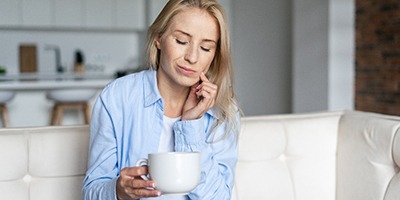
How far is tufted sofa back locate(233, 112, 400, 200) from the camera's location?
1594mm

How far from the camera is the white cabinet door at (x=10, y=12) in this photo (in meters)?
5.64

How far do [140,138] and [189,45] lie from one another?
25 cm

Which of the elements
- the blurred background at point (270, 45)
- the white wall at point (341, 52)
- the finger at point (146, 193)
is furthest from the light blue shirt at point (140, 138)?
the white wall at point (341, 52)

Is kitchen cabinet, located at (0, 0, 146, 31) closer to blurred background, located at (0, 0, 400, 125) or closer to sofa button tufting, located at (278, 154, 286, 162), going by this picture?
blurred background, located at (0, 0, 400, 125)

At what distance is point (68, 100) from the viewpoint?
177 inches

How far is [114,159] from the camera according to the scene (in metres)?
1.30

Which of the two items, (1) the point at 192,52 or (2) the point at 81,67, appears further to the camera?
(2) the point at 81,67

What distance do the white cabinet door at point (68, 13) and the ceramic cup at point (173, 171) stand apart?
16.9 feet

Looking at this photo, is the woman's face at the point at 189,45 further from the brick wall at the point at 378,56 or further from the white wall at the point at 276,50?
the brick wall at the point at 378,56

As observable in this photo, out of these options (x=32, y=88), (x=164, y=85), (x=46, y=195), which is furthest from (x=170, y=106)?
(x=32, y=88)

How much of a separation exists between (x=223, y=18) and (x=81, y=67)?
194 inches

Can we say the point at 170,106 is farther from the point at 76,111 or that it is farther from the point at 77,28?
the point at 77,28

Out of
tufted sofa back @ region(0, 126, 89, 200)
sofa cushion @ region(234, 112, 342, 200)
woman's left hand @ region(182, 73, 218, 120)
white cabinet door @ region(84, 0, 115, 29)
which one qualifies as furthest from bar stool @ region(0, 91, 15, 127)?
woman's left hand @ region(182, 73, 218, 120)

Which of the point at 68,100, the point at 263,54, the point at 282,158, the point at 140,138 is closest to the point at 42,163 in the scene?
the point at 140,138
